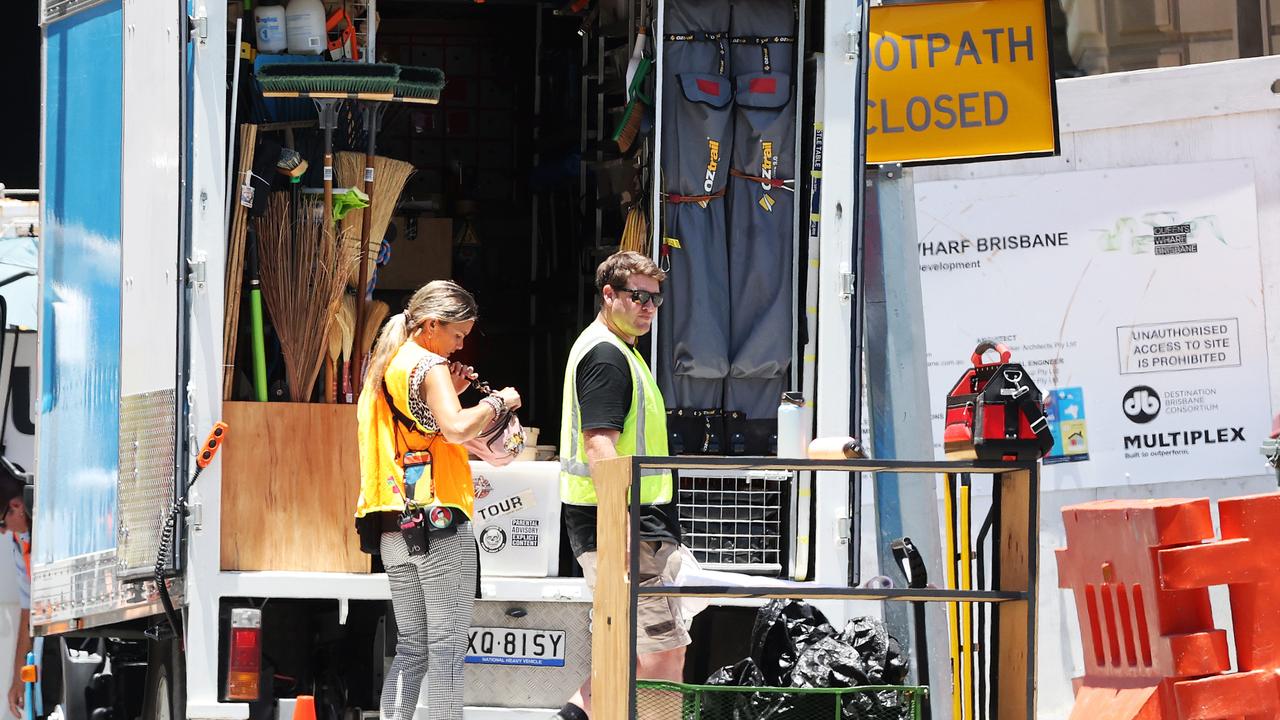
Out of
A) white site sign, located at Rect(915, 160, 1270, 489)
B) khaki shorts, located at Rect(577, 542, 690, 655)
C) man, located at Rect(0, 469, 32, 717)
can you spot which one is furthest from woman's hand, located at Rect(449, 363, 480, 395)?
white site sign, located at Rect(915, 160, 1270, 489)

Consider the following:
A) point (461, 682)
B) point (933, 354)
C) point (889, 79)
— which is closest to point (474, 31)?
point (933, 354)

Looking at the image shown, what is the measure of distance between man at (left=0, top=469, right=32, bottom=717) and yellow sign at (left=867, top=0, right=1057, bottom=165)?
13.9 ft

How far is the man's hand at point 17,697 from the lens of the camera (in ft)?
25.9

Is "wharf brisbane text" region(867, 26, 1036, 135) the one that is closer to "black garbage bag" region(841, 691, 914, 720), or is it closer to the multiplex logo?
the multiplex logo

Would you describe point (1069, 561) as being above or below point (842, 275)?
below

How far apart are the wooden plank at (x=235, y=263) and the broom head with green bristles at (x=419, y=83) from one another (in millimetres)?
593

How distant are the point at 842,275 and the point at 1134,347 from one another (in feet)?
12.1

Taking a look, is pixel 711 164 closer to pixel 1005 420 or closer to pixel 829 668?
pixel 829 668

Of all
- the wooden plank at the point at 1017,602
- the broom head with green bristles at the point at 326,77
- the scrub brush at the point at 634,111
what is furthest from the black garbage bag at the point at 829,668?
the broom head with green bristles at the point at 326,77

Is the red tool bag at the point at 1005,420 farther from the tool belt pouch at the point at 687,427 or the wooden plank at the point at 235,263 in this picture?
the wooden plank at the point at 235,263

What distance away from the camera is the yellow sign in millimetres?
6184

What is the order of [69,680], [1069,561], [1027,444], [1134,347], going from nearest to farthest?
[1027,444]
[1069,561]
[69,680]
[1134,347]

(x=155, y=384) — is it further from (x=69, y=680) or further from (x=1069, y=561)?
(x=1069, y=561)

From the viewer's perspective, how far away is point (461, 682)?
5.32 metres
